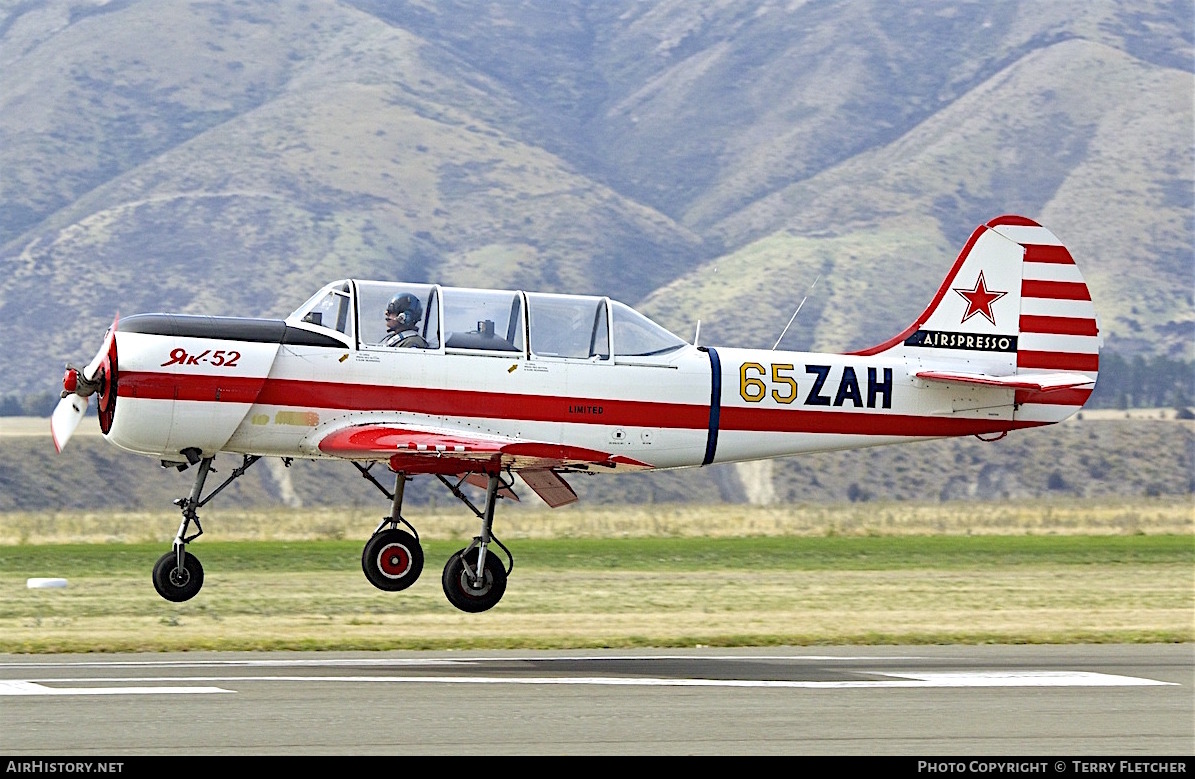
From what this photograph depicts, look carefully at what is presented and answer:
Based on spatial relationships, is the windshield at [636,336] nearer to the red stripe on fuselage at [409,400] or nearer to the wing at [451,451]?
the red stripe on fuselage at [409,400]

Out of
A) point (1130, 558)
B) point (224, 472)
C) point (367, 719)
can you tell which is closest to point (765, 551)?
point (1130, 558)

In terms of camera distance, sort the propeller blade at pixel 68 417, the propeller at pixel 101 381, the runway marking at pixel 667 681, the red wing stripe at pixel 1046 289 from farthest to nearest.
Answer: the red wing stripe at pixel 1046 289, the propeller blade at pixel 68 417, the propeller at pixel 101 381, the runway marking at pixel 667 681

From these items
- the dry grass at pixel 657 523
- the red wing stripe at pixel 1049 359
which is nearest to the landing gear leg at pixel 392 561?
the red wing stripe at pixel 1049 359

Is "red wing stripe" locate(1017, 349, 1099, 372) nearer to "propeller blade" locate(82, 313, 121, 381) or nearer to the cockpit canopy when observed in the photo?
the cockpit canopy

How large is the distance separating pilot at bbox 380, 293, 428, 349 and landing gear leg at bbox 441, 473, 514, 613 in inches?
63.7

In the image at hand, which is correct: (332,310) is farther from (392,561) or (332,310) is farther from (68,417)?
(68,417)

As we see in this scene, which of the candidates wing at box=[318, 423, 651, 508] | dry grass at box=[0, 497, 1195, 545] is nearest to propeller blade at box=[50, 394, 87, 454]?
wing at box=[318, 423, 651, 508]

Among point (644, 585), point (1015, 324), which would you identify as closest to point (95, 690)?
point (1015, 324)

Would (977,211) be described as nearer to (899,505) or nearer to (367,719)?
(899,505)

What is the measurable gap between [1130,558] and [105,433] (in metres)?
26.8

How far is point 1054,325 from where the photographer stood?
1898cm

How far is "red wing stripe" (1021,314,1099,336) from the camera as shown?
1897cm

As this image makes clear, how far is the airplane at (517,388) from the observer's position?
1642cm

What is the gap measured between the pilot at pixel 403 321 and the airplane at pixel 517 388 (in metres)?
0.02
